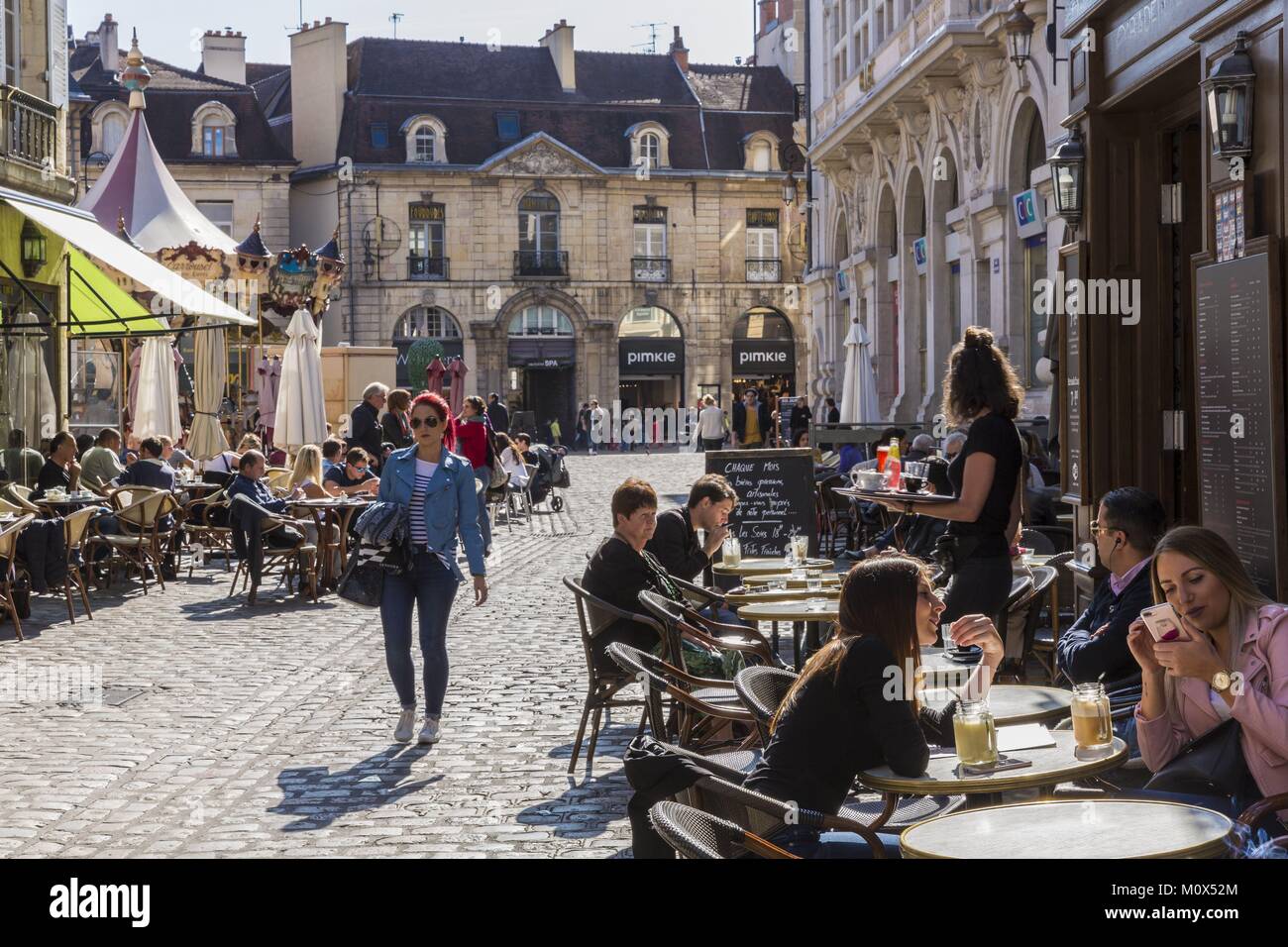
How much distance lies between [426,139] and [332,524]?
4010 cm

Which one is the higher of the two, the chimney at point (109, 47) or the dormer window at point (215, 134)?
the chimney at point (109, 47)

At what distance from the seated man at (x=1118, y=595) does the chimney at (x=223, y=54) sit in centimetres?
5101

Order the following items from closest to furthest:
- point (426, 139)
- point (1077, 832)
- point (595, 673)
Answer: point (1077, 832) → point (595, 673) → point (426, 139)

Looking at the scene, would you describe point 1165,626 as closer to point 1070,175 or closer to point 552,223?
point 1070,175

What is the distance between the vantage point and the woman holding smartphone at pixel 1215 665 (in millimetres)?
4383

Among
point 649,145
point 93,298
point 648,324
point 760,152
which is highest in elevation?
point 649,145

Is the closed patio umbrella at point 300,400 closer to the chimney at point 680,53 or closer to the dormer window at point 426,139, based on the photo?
the dormer window at point 426,139

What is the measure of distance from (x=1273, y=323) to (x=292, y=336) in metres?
17.2

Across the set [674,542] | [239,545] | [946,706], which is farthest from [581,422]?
[946,706]

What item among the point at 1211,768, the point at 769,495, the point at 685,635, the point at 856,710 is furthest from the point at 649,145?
the point at 856,710

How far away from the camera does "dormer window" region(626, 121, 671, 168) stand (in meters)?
54.5

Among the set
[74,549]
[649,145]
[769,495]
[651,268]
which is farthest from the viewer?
[649,145]

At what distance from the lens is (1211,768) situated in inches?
181

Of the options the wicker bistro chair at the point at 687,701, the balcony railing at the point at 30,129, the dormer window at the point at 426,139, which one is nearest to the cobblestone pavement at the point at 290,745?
the wicker bistro chair at the point at 687,701
